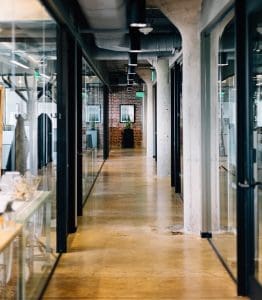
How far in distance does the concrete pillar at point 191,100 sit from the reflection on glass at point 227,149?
0.42 m

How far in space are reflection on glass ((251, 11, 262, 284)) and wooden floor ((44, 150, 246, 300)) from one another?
0.47 metres

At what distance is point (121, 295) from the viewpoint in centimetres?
448

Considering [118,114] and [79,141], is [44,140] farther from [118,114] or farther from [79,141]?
[118,114]

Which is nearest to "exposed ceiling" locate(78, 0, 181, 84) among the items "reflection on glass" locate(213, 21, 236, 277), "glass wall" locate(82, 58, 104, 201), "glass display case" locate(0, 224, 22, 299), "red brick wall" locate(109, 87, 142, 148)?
"glass wall" locate(82, 58, 104, 201)

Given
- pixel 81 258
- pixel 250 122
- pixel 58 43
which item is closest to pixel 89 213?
pixel 81 258

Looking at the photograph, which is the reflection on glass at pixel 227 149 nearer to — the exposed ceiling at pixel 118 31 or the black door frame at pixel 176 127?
the exposed ceiling at pixel 118 31

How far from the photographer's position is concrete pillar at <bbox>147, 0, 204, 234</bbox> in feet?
21.9

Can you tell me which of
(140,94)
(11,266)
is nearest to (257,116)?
(11,266)

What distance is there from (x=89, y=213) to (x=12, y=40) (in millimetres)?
4555

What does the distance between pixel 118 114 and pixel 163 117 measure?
13.2m

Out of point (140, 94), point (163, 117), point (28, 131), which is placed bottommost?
point (28, 131)

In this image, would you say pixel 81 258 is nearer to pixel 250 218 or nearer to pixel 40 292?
pixel 40 292

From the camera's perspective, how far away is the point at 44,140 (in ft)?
16.9

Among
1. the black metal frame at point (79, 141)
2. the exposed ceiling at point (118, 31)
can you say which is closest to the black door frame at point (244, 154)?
the exposed ceiling at point (118, 31)
